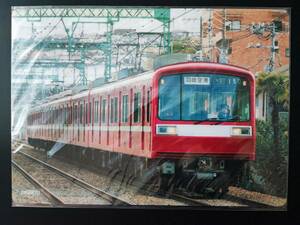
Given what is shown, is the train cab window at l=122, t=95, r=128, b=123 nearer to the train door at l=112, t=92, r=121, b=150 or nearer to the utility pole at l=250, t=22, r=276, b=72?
the train door at l=112, t=92, r=121, b=150

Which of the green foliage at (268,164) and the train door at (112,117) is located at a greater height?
the train door at (112,117)

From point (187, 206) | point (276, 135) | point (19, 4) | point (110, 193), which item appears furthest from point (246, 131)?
point (19, 4)

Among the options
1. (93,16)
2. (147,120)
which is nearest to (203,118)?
(147,120)

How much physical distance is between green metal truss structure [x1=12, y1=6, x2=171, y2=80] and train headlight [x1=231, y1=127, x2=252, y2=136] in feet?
2.78

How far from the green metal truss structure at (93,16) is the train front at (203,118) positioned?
0.32 metres

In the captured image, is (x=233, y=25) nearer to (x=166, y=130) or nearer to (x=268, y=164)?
(x=166, y=130)

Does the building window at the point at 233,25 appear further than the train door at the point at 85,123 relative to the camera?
No

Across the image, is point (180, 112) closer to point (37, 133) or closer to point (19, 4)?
point (37, 133)

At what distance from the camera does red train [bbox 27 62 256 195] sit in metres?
5.42

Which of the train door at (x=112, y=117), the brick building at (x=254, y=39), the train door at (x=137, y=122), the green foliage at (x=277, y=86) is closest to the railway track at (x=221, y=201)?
the train door at (x=137, y=122)

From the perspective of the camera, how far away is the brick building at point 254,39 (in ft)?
17.8

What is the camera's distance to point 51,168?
5613 mm

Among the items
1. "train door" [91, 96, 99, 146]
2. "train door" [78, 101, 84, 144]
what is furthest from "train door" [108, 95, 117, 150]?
"train door" [78, 101, 84, 144]

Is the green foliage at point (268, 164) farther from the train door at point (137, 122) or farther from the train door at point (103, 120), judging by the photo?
the train door at point (103, 120)
